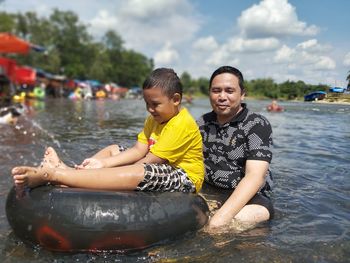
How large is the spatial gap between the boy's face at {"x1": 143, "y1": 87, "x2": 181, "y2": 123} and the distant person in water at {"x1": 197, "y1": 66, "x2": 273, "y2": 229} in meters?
0.64

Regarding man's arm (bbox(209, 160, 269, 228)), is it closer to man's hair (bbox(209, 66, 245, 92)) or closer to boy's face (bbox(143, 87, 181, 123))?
man's hair (bbox(209, 66, 245, 92))

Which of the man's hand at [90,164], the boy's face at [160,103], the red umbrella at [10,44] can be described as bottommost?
the man's hand at [90,164]

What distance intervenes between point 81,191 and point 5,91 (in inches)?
805

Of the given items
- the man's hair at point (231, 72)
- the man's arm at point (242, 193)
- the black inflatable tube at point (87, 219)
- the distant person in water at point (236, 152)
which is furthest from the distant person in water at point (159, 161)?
the man's hair at point (231, 72)

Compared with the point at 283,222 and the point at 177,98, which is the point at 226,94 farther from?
the point at 283,222

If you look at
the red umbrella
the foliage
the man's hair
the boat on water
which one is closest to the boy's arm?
the man's hair

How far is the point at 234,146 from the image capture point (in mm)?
4238

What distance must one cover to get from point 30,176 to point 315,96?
3.92 meters

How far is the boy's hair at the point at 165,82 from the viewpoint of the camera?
360 cm

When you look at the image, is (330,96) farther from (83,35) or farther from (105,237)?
(83,35)

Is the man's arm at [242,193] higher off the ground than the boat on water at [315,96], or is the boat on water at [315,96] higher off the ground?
the boat on water at [315,96]

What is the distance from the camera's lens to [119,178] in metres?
3.36

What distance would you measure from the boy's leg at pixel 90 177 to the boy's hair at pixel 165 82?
718mm

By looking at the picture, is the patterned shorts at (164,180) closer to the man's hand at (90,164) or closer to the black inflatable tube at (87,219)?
the black inflatable tube at (87,219)
